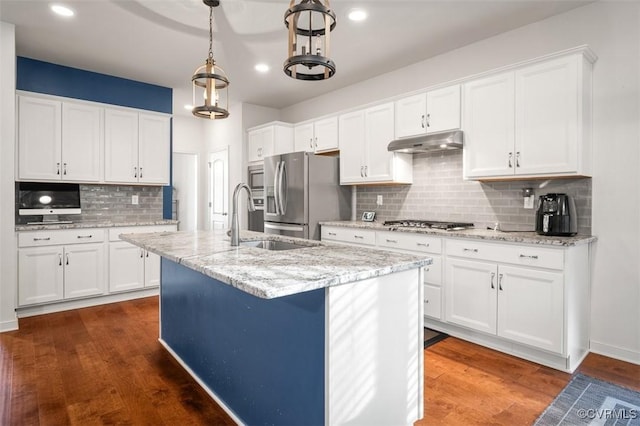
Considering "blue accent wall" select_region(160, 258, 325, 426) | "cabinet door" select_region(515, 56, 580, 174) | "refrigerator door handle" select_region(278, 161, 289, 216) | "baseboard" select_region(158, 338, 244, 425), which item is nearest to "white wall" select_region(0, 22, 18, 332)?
"baseboard" select_region(158, 338, 244, 425)

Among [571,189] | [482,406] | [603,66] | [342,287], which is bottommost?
[482,406]

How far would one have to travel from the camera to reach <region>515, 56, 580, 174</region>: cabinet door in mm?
2654

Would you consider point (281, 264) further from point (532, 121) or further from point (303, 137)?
point (303, 137)

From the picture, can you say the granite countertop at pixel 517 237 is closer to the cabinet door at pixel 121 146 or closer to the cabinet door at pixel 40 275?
the cabinet door at pixel 121 146

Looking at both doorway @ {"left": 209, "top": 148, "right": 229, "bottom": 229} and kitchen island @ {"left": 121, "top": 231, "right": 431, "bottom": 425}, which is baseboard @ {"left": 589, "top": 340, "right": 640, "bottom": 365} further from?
doorway @ {"left": 209, "top": 148, "right": 229, "bottom": 229}

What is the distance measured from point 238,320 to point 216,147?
17.0ft

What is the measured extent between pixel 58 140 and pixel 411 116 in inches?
151

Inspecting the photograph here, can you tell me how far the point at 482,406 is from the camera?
2109 millimetres

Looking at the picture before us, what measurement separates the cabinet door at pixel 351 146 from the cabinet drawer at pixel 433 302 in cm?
157

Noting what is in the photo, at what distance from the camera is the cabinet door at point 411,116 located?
3613 mm

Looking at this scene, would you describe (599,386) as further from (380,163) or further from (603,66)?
(380,163)

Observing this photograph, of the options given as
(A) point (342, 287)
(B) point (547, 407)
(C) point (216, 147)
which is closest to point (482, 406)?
(B) point (547, 407)

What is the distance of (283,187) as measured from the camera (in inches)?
181

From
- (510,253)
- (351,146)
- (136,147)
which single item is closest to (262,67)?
(351,146)
